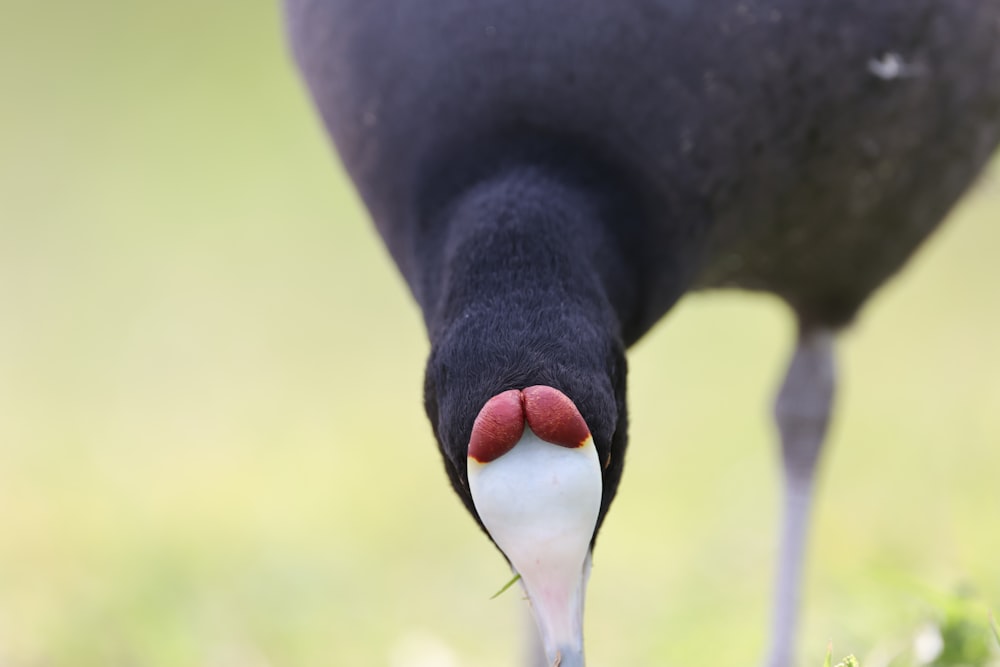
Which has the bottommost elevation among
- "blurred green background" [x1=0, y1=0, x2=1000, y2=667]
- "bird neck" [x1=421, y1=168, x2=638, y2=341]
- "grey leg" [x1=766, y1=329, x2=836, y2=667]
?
"blurred green background" [x1=0, y1=0, x2=1000, y2=667]

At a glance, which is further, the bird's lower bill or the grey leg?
the grey leg

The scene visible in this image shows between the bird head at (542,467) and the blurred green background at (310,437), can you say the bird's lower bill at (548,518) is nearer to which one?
the bird head at (542,467)

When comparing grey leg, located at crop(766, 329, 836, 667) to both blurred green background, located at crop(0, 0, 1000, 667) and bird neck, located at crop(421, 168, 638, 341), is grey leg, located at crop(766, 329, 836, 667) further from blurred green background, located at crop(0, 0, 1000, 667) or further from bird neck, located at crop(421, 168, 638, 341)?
bird neck, located at crop(421, 168, 638, 341)

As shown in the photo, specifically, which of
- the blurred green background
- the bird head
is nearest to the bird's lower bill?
the bird head

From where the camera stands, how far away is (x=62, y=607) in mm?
4500

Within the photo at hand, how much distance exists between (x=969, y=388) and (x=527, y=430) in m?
5.01

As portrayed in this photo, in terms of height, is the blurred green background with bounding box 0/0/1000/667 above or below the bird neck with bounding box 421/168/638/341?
below

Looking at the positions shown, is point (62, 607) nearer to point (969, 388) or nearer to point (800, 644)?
point (800, 644)

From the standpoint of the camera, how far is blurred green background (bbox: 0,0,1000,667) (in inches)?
185

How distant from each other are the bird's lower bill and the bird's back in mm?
839

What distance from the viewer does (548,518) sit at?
2.51 m

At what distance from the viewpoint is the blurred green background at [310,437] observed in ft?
15.4

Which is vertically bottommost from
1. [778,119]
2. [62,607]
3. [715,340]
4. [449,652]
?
[715,340]

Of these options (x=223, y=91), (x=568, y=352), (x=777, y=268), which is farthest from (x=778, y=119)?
(x=223, y=91)
